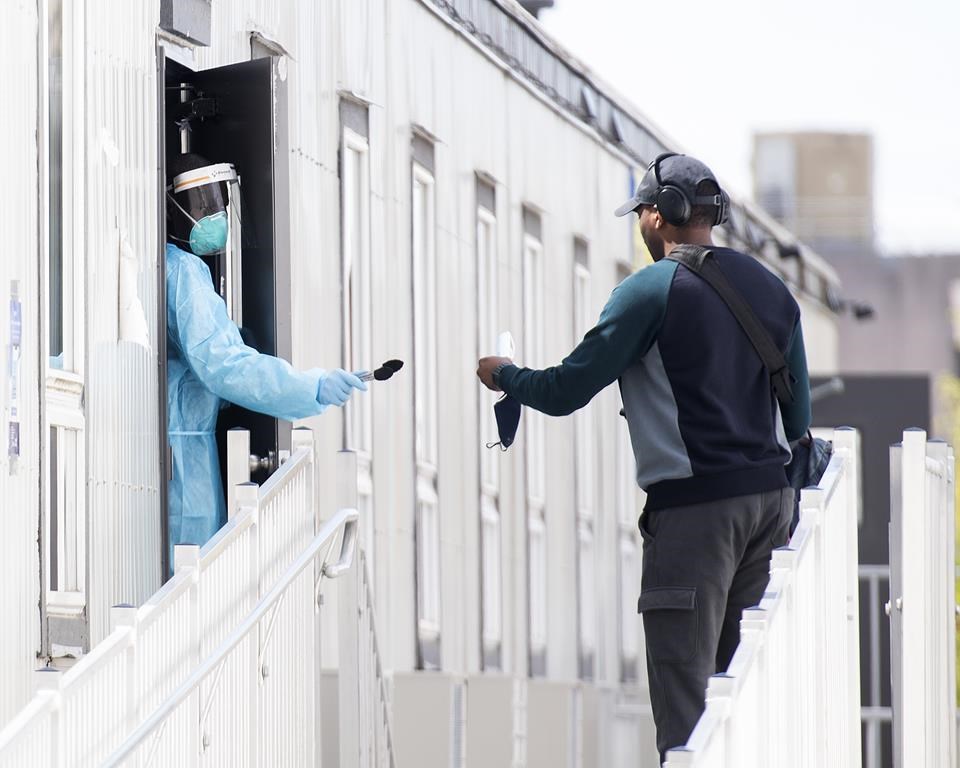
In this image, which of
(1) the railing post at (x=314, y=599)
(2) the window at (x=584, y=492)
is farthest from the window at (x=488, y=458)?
(1) the railing post at (x=314, y=599)

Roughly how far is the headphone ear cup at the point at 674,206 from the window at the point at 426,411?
5.44 m

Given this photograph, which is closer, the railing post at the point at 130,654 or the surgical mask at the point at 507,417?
the railing post at the point at 130,654

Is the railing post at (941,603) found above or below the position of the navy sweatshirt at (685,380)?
below

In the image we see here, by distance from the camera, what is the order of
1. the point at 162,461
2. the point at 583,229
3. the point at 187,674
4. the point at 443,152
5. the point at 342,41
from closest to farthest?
the point at 187,674 < the point at 162,461 < the point at 342,41 < the point at 443,152 < the point at 583,229

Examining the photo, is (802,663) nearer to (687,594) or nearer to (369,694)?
(687,594)

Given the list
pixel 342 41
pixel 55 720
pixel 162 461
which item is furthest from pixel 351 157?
pixel 55 720

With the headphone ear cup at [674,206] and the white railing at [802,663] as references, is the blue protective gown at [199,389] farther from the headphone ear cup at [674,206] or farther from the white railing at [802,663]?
the white railing at [802,663]

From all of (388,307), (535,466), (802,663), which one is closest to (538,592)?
(535,466)

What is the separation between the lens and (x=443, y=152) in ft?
41.1

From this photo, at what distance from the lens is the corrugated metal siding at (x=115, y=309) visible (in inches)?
284

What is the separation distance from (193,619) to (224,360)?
5.05 ft

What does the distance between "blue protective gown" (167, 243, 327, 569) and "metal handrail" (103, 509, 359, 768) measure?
0.41m

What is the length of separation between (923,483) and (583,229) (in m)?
9.03

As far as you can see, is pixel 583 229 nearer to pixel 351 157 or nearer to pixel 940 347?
pixel 351 157
